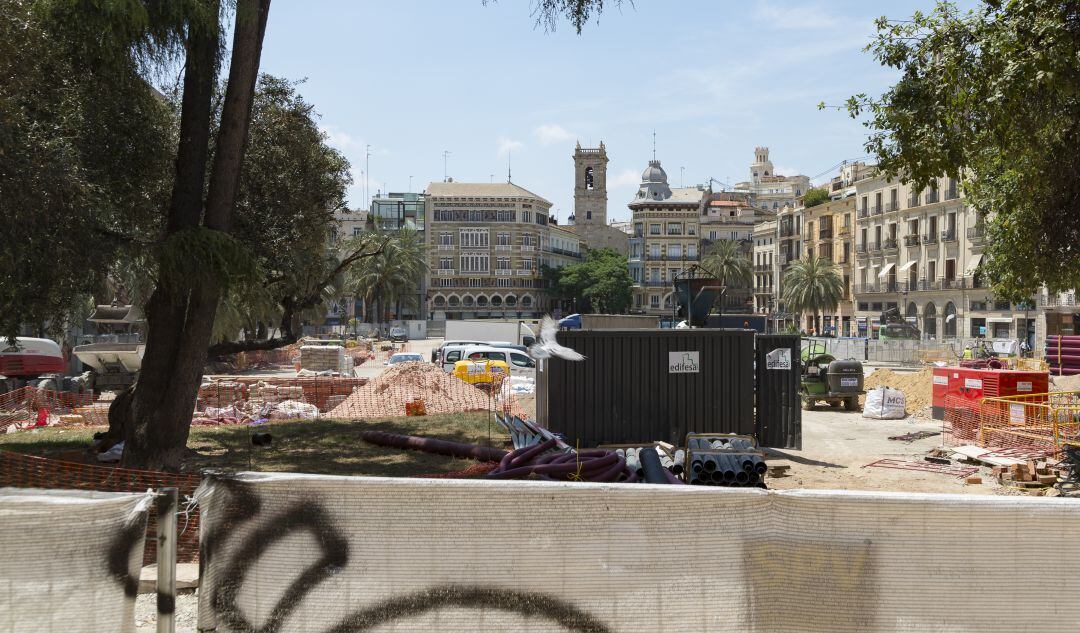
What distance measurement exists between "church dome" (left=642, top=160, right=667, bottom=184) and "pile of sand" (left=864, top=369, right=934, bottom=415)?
3948 inches

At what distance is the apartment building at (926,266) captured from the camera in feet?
192

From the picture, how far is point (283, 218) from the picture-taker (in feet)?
45.6

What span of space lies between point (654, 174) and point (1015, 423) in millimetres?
115139

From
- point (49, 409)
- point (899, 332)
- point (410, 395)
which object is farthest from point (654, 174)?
point (49, 409)

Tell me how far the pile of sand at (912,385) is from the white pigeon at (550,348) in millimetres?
13916

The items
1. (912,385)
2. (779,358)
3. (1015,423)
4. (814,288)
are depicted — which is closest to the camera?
(779,358)

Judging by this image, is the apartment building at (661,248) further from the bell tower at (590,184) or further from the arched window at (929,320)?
the arched window at (929,320)

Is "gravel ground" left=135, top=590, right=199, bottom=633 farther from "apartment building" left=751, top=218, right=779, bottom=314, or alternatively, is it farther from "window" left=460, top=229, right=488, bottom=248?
"window" left=460, top=229, right=488, bottom=248

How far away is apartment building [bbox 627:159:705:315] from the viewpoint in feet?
393

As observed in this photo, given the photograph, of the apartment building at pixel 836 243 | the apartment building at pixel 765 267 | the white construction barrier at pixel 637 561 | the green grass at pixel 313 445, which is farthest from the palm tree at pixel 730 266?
the white construction barrier at pixel 637 561

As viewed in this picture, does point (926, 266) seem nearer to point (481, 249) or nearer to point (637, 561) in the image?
point (481, 249)

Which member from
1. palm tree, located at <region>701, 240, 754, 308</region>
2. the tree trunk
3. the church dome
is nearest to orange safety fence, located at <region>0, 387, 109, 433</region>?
the tree trunk

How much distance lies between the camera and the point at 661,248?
121 m

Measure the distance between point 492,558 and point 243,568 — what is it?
1279mm
